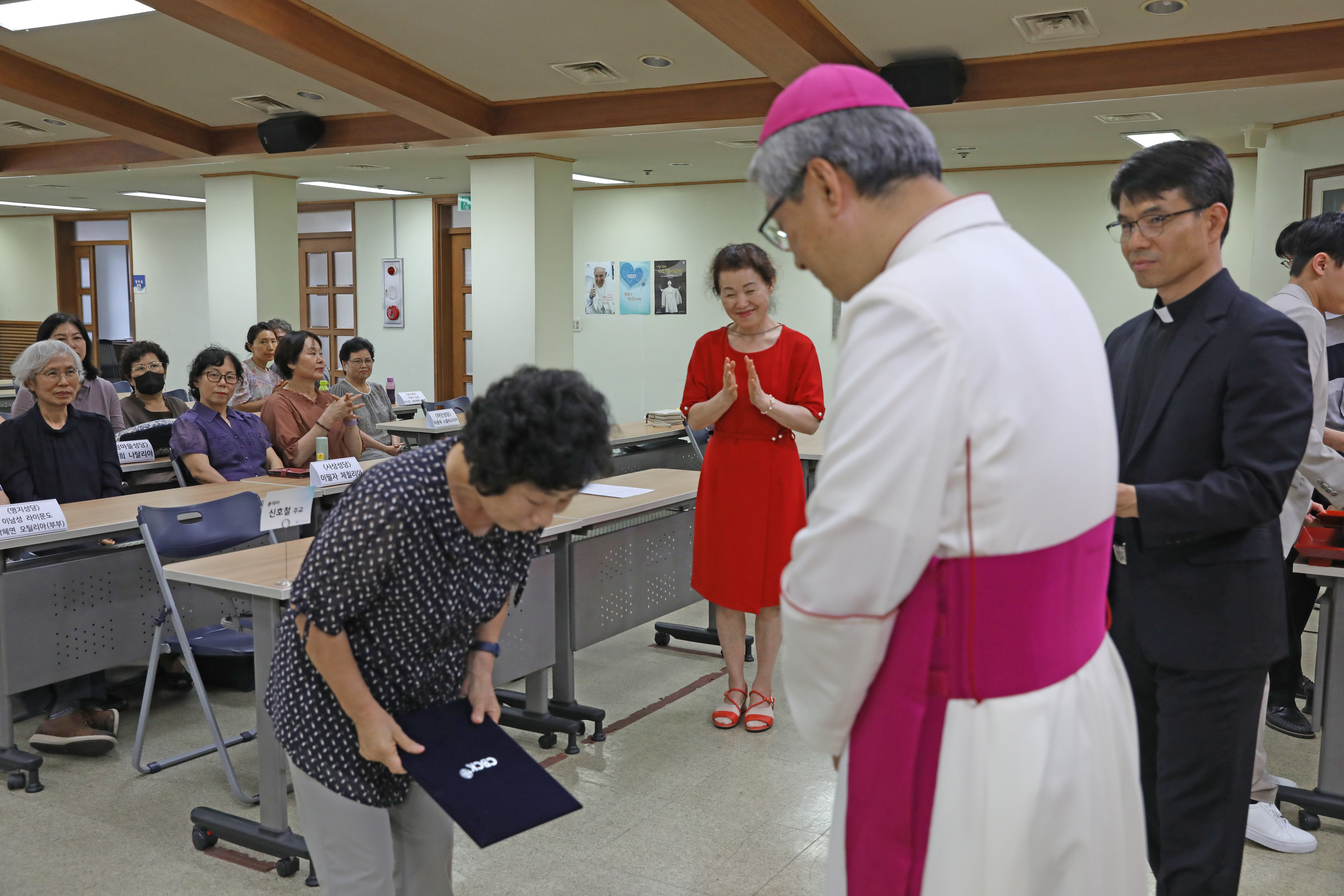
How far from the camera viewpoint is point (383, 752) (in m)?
1.58

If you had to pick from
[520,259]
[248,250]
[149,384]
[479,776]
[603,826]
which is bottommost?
[603,826]

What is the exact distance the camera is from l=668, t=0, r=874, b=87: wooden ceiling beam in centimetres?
520

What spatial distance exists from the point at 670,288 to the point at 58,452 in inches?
324

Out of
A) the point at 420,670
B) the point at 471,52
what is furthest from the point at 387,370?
the point at 420,670

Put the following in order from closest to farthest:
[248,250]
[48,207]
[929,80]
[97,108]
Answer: [929,80]
[97,108]
[248,250]
[48,207]

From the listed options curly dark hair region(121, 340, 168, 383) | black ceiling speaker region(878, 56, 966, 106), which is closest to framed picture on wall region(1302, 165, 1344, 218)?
black ceiling speaker region(878, 56, 966, 106)

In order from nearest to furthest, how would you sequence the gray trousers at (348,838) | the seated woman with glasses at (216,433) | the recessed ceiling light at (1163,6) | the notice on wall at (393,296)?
the gray trousers at (348,838), the seated woman with glasses at (216,433), the recessed ceiling light at (1163,6), the notice on wall at (393,296)

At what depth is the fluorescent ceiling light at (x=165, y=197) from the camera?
42.4 feet

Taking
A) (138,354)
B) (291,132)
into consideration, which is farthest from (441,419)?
(291,132)

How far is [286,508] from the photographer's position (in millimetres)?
3264

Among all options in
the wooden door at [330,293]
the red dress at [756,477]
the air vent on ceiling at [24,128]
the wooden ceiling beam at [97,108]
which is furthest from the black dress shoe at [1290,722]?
the wooden door at [330,293]

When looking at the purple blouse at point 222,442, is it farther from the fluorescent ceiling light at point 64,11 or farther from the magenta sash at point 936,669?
the magenta sash at point 936,669

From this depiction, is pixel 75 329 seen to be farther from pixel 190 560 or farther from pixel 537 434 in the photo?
pixel 537 434

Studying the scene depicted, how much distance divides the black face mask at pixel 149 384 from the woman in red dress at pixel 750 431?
3903mm
